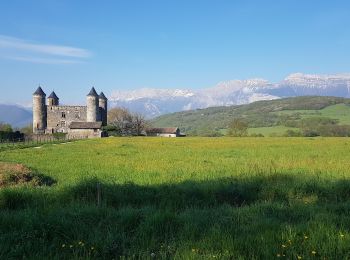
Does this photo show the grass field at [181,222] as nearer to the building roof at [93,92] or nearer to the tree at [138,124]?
the tree at [138,124]

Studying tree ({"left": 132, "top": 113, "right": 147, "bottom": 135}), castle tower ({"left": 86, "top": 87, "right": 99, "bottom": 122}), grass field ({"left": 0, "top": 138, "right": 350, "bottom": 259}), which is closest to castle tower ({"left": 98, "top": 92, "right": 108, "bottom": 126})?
castle tower ({"left": 86, "top": 87, "right": 99, "bottom": 122})

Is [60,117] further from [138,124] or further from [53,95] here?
[138,124]

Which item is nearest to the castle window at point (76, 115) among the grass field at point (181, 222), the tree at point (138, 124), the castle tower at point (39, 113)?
the castle tower at point (39, 113)

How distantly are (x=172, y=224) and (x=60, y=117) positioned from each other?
10925cm

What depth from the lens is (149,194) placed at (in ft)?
40.6

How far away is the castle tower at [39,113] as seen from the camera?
368 ft

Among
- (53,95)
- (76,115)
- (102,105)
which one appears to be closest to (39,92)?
(53,95)

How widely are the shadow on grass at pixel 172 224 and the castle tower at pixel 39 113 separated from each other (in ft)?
345

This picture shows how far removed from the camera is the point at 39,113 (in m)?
113

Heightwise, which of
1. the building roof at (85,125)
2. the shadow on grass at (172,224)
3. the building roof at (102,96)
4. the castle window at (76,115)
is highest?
the building roof at (102,96)

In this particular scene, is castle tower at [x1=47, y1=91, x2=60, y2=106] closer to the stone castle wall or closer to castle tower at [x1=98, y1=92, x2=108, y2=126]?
the stone castle wall

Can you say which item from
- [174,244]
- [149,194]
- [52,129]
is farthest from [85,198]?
[52,129]

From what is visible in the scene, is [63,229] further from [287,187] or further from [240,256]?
[287,187]

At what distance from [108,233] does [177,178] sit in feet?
28.3
